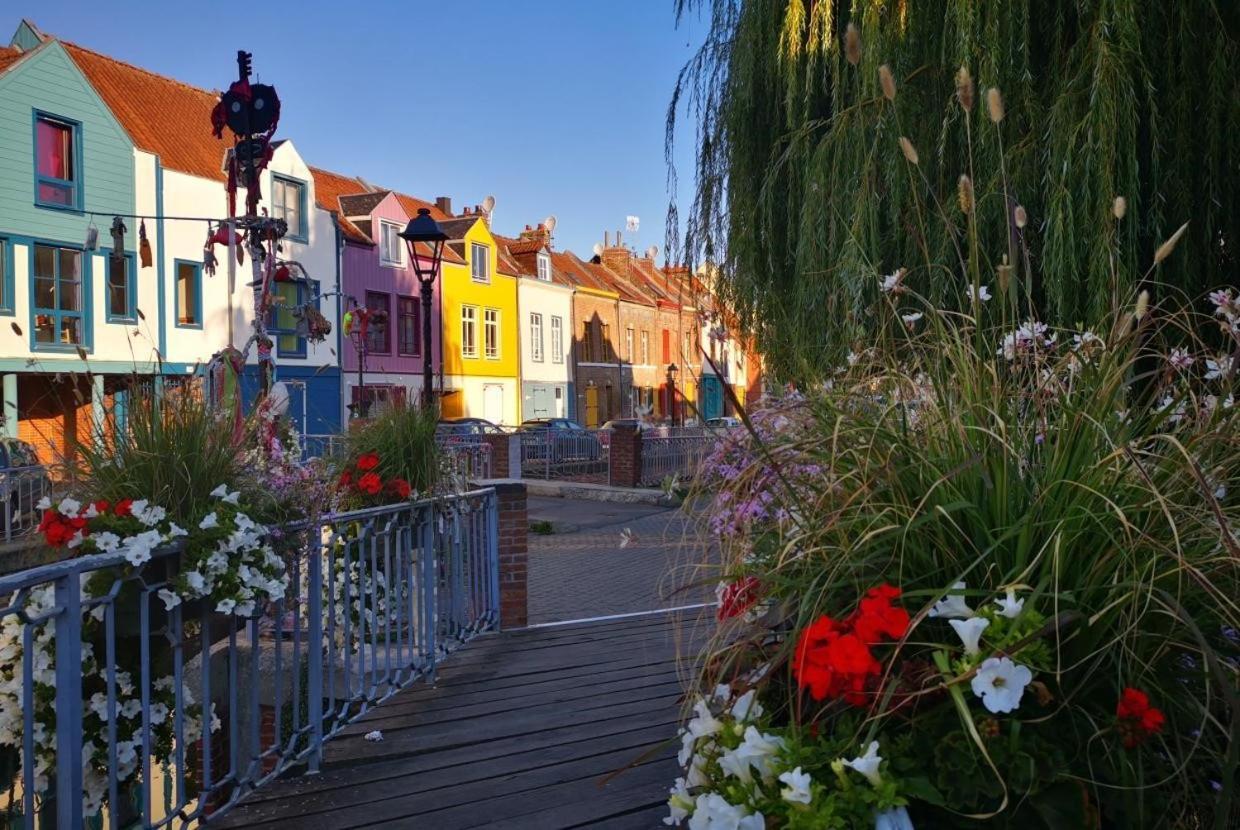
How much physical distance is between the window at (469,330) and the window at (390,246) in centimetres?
387

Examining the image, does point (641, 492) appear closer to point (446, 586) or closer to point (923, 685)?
point (446, 586)

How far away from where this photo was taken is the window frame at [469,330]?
37.0 m

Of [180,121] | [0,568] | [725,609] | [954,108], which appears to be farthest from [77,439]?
[180,121]

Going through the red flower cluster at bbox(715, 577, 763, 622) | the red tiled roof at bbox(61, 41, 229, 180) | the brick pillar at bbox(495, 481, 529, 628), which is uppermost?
the red tiled roof at bbox(61, 41, 229, 180)

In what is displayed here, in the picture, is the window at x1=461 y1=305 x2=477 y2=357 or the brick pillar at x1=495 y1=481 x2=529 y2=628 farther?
the window at x1=461 y1=305 x2=477 y2=357

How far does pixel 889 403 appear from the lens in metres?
2.59

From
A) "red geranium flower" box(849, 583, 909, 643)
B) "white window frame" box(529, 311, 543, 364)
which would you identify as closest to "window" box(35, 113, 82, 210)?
"white window frame" box(529, 311, 543, 364)

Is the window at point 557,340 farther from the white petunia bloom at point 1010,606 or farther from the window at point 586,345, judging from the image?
the white petunia bloom at point 1010,606

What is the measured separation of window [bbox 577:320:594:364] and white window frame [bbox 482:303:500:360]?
6.23 m

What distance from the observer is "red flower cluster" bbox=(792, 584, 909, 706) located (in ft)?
6.29

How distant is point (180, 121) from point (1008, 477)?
28.9m

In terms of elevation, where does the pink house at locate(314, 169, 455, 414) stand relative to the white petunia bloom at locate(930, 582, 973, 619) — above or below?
above

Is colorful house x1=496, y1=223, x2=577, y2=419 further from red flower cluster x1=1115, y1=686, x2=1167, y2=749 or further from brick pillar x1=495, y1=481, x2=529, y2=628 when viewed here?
red flower cluster x1=1115, y1=686, x2=1167, y2=749

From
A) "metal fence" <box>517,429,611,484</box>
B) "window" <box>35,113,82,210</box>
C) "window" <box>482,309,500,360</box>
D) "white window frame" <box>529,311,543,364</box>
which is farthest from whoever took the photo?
"white window frame" <box>529,311,543,364</box>
